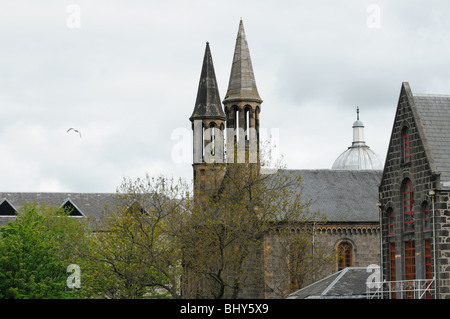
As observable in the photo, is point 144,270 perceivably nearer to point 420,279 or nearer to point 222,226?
point 222,226

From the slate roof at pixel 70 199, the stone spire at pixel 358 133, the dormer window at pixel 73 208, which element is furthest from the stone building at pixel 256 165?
the stone spire at pixel 358 133

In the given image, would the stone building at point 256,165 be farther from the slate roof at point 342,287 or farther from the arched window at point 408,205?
the arched window at point 408,205

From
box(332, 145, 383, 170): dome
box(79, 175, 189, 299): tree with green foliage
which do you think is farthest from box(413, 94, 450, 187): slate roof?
box(332, 145, 383, 170): dome

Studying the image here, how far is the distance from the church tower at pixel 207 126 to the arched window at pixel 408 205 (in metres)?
29.3

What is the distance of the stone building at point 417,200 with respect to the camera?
43.1 metres

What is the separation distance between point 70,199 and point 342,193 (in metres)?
55.2

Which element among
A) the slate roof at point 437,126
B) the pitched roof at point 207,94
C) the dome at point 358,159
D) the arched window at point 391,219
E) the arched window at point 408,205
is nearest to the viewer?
the slate roof at point 437,126

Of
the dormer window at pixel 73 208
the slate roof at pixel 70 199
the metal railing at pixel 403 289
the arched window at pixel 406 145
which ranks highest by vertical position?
the slate roof at pixel 70 199

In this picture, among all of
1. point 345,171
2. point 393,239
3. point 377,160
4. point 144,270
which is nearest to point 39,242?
point 144,270

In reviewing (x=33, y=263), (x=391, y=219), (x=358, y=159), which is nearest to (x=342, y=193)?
(x=391, y=219)

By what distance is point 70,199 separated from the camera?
4702 inches

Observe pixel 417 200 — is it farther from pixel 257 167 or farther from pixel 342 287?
pixel 257 167

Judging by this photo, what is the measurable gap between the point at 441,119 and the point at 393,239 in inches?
298

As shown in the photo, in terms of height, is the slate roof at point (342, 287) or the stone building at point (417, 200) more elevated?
the stone building at point (417, 200)
